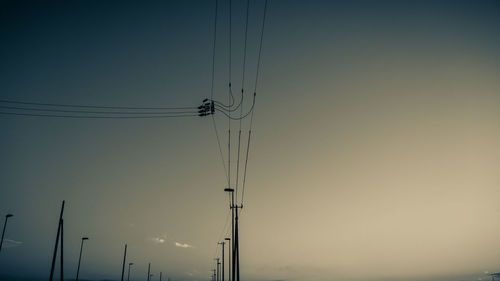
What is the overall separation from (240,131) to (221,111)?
354 centimetres

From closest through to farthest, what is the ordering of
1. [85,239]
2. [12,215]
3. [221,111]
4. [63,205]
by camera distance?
[221,111] → [63,205] → [12,215] → [85,239]

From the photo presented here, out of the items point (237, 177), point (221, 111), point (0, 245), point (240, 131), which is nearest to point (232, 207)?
point (237, 177)

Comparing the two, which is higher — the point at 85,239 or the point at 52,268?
the point at 85,239

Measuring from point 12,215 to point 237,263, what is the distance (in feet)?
116

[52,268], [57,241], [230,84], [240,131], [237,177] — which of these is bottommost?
[52,268]

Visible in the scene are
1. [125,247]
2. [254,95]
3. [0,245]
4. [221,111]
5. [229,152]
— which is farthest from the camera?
[125,247]

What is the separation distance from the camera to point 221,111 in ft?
71.5

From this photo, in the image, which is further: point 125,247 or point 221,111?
point 125,247

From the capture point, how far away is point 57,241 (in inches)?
1249

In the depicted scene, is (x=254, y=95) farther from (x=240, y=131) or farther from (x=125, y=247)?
(x=125, y=247)

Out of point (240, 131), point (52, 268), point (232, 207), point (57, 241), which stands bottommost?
point (52, 268)

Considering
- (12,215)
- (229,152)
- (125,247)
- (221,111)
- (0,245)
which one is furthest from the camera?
(125,247)

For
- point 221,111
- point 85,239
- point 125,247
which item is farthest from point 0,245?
point 221,111

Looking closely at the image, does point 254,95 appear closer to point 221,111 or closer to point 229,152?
point 221,111
